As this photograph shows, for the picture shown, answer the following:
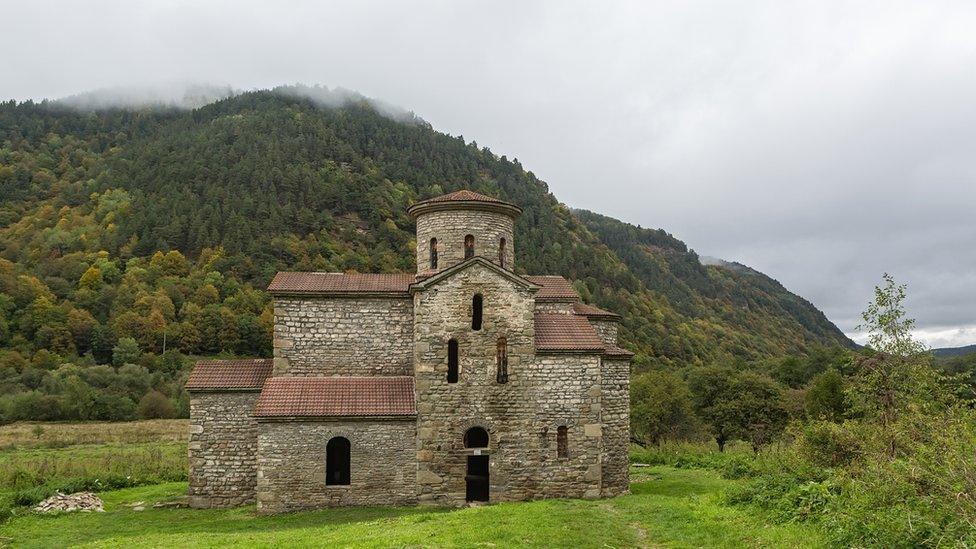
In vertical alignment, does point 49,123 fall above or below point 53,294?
above

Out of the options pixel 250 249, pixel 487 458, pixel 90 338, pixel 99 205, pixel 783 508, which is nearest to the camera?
pixel 783 508

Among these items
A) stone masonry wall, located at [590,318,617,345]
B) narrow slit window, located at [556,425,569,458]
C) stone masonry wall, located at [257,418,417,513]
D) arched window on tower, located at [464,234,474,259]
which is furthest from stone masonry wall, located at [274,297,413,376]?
stone masonry wall, located at [590,318,617,345]

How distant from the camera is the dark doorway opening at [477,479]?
69.9 feet

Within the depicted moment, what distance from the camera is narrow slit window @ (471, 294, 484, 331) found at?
21.2 metres

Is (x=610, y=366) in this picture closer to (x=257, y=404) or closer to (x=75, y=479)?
(x=257, y=404)

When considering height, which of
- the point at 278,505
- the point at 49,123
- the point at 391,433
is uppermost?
the point at 49,123

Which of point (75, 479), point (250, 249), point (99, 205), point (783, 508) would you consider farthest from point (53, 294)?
point (783, 508)

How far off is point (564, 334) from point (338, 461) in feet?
26.7

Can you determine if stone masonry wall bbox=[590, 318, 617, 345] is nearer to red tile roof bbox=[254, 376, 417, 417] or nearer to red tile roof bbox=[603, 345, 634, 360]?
red tile roof bbox=[603, 345, 634, 360]

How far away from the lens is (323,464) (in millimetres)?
19969

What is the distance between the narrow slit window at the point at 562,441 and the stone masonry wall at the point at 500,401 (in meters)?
0.13

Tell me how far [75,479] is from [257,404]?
8.31 meters

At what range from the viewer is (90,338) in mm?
66938

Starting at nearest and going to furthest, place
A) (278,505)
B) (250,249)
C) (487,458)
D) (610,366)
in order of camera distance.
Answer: (278,505) < (487,458) < (610,366) < (250,249)
